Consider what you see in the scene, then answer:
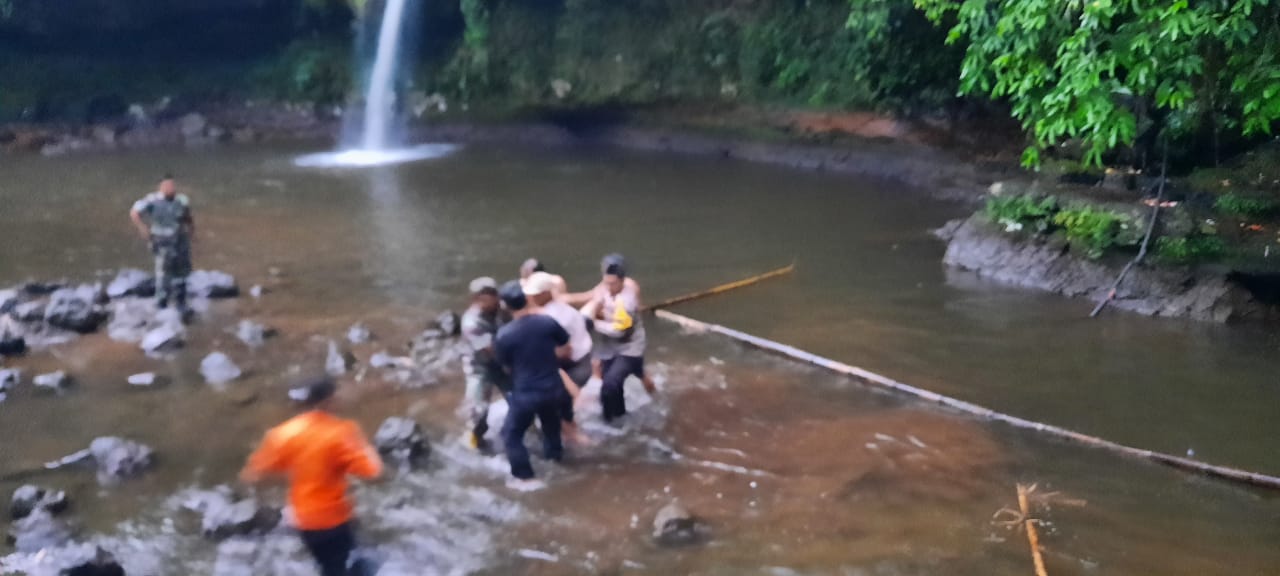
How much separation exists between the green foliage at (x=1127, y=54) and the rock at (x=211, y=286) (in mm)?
8617

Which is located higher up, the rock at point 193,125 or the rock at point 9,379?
the rock at point 193,125

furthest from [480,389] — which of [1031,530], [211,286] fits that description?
[211,286]

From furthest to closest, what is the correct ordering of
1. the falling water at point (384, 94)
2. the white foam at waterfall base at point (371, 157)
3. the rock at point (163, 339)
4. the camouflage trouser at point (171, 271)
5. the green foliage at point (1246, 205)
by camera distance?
the falling water at point (384, 94), the white foam at waterfall base at point (371, 157), the green foliage at point (1246, 205), the camouflage trouser at point (171, 271), the rock at point (163, 339)

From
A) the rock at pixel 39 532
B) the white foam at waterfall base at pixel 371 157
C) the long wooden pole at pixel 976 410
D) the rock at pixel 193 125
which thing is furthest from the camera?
the rock at pixel 193 125

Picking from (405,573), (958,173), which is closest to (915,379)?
(405,573)

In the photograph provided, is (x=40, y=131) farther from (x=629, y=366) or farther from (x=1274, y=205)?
(x=1274, y=205)

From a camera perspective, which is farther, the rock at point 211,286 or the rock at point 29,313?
the rock at point 211,286

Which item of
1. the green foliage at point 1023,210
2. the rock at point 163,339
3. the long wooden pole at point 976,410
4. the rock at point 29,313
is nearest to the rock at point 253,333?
the rock at point 163,339

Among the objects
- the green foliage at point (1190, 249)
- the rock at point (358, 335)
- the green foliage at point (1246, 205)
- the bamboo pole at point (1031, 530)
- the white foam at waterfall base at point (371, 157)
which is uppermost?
the green foliage at point (1246, 205)

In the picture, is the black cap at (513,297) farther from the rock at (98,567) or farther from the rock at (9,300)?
the rock at (9,300)

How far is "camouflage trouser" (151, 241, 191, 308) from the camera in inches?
410

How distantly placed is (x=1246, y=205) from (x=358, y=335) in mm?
9936

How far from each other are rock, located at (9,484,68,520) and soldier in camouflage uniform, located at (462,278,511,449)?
2.70 m

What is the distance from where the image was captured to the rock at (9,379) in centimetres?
871
